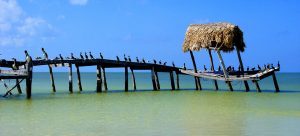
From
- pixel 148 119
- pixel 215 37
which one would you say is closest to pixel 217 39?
pixel 215 37

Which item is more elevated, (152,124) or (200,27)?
(200,27)

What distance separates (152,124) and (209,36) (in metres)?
17.7

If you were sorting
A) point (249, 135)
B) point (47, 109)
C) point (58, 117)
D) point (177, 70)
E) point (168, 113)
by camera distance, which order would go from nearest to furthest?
point (249, 135) → point (58, 117) → point (168, 113) → point (47, 109) → point (177, 70)

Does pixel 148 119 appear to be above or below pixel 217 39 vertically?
below

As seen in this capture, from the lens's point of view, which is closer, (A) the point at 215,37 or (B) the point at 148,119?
(B) the point at 148,119

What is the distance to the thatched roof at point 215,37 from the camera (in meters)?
32.5

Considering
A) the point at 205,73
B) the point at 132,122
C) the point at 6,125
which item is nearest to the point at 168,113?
the point at 132,122

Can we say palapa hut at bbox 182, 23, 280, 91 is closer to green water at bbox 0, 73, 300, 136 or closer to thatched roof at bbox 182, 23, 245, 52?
thatched roof at bbox 182, 23, 245, 52

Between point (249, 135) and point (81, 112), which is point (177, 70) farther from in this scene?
point (249, 135)

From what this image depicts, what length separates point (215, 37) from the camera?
32.9 metres

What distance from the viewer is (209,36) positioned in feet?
109

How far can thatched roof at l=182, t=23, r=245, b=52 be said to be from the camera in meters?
32.5

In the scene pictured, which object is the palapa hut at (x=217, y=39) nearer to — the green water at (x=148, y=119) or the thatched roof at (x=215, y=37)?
the thatched roof at (x=215, y=37)

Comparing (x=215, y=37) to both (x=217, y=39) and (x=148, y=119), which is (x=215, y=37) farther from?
(x=148, y=119)
